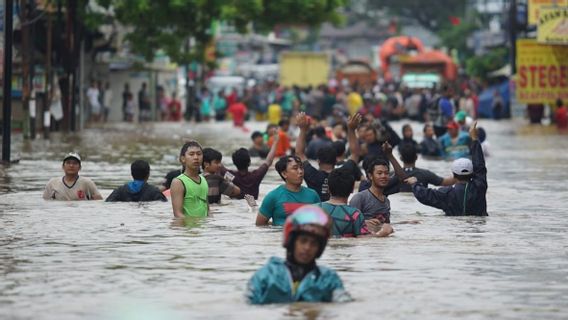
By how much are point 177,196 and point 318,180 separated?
1840mm

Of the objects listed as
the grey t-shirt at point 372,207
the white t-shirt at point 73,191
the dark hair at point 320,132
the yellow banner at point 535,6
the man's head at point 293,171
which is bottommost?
the white t-shirt at point 73,191

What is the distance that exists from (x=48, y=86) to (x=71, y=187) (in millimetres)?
23253

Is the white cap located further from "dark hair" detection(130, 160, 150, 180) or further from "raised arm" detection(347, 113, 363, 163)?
"dark hair" detection(130, 160, 150, 180)

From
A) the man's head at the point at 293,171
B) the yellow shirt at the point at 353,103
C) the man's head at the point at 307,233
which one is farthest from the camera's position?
the yellow shirt at the point at 353,103

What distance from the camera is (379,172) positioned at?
53.6 ft

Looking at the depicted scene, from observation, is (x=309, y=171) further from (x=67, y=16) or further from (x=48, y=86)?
(x=67, y=16)

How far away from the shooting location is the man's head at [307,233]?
423 inches

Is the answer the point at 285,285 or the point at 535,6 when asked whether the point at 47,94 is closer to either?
the point at 535,6

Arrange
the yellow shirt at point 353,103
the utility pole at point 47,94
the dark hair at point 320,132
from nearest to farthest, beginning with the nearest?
the dark hair at point 320,132 < the utility pole at point 47,94 < the yellow shirt at point 353,103

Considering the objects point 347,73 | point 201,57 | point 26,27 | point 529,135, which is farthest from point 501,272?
point 347,73

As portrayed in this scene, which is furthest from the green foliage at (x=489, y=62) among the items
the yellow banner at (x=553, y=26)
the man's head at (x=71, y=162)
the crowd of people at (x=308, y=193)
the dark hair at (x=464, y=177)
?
the dark hair at (x=464, y=177)

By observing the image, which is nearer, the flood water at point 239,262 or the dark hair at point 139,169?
the flood water at point 239,262

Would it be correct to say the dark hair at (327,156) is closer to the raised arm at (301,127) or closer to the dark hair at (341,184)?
the raised arm at (301,127)

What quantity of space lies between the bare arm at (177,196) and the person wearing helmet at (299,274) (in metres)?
6.09
